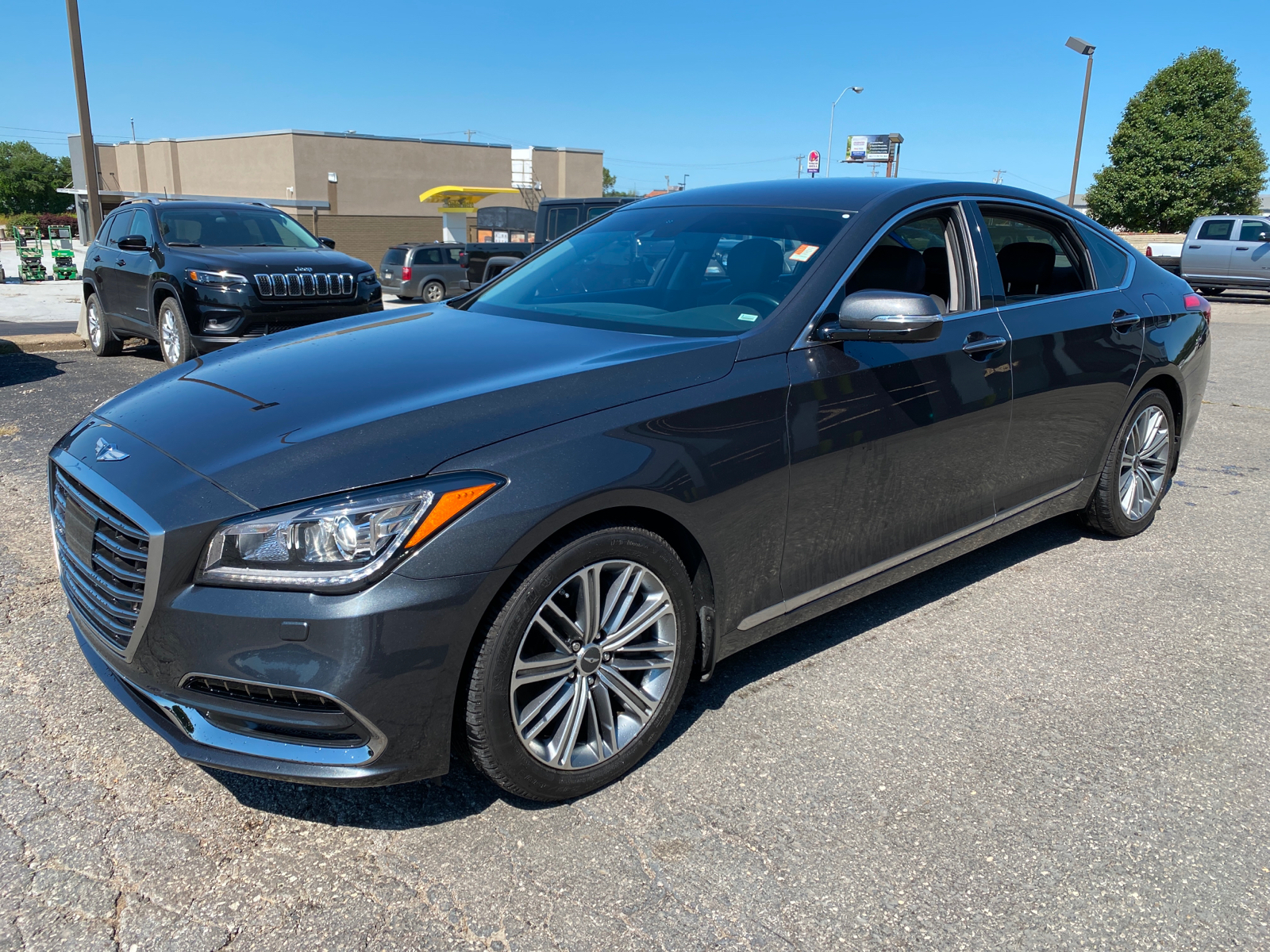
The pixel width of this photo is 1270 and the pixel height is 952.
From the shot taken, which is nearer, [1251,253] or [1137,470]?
[1137,470]

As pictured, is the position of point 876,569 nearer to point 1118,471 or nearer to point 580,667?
point 580,667

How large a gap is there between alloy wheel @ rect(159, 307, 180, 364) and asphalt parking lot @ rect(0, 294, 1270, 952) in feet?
19.4

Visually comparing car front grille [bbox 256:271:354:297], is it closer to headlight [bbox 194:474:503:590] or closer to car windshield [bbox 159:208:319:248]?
car windshield [bbox 159:208:319:248]

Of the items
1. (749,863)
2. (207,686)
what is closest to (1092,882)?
(749,863)

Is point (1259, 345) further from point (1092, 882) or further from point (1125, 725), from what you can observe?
point (1092, 882)

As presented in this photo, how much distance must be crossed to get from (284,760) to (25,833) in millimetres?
849

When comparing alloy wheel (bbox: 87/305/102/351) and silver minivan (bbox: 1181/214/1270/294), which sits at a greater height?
silver minivan (bbox: 1181/214/1270/294)

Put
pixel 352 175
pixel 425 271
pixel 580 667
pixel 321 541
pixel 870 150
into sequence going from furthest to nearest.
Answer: pixel 870 150 → pixel 352 175 → pixel 425 271 → pixel 580 667 → pixel 321 541

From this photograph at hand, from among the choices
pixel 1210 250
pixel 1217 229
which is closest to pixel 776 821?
pixel 1210 250

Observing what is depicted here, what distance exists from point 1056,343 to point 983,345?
57 cm

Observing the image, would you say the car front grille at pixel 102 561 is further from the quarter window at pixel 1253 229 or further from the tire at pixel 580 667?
the quarter window at pixel 1253 229

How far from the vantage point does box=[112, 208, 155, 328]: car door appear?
382 inches

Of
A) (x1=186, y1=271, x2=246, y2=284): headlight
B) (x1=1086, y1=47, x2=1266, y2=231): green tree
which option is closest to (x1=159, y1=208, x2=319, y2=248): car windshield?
(x1=186, y1=271, x2=246, y2=284): headlight

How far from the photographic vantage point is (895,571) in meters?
3.55
